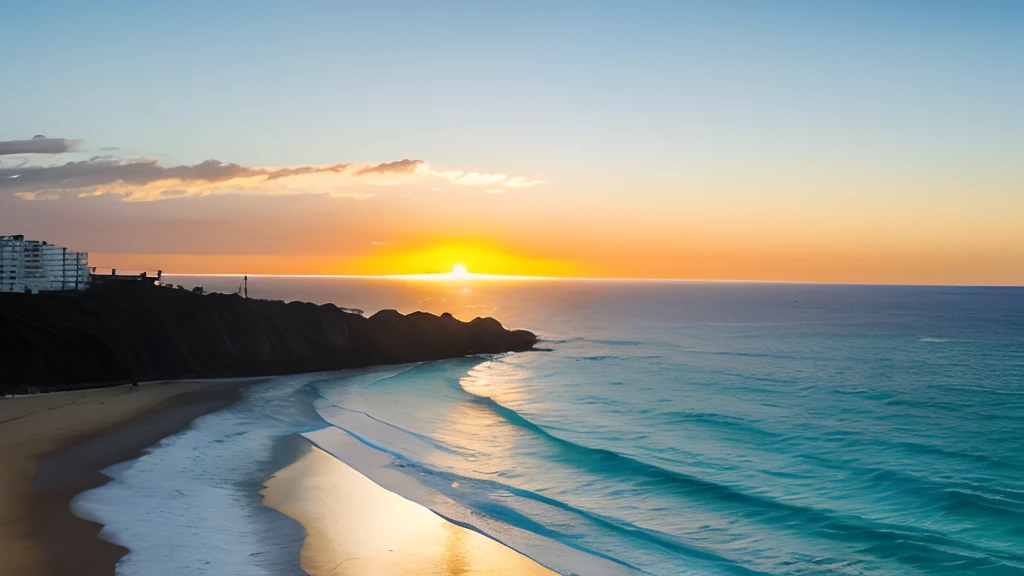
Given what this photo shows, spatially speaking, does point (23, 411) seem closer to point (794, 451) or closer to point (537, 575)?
point (537, 575)

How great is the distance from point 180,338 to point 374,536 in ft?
126

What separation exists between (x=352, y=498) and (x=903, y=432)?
83.7 ft

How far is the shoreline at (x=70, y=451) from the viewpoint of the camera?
→ 13.9 m

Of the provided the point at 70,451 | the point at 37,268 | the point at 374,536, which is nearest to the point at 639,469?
the point at 374,536

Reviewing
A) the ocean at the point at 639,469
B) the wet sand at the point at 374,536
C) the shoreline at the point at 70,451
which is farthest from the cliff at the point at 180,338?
the wet sand at the point at 374,536

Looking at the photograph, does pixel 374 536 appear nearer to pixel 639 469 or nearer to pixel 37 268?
pixel 639 469

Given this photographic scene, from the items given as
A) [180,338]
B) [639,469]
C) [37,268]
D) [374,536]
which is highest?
[37,268]

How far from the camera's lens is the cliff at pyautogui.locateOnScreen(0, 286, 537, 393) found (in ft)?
135

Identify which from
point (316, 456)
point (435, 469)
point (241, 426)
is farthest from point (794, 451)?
point (241, 426)

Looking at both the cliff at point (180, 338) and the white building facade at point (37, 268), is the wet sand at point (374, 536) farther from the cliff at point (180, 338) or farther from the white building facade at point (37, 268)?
the white building facade at point (37, 268)

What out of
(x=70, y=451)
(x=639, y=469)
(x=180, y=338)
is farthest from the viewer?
(x=180, y=338)

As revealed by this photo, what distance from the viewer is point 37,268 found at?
2288 inches

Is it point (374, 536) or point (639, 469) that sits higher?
point (374, 536)

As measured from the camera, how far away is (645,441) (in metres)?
30.4
